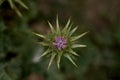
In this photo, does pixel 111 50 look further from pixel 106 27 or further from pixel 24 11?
pixel 24 11

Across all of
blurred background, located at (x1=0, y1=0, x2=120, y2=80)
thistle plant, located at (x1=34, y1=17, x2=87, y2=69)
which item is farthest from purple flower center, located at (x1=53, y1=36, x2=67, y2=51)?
blurred background, located at (x1=0, y1=0, x2=120, y2=80)

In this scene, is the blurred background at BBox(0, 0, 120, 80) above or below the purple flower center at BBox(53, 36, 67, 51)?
above

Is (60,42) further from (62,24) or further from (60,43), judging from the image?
(62,24)

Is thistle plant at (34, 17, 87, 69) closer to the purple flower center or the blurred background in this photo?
the purple flower center

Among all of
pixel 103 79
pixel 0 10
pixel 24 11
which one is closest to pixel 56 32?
pixel 0 10

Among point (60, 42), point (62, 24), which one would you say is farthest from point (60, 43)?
point (62, 24)
